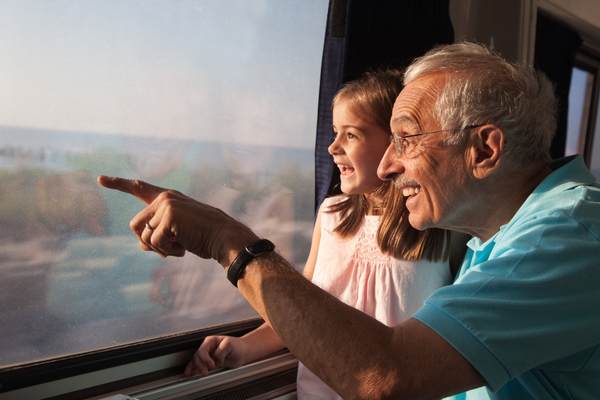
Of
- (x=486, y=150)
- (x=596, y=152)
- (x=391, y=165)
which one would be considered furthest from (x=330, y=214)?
(x=596, y=152)

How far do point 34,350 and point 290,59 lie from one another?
131 cm

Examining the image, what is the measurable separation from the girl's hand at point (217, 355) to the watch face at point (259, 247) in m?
0.77

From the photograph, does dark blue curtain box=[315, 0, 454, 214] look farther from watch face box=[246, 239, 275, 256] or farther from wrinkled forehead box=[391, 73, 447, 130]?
watch face box=[246, 239, 275, 256]

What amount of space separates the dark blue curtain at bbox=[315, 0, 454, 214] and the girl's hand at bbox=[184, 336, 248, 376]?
601 millimetres

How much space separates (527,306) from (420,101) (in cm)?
54

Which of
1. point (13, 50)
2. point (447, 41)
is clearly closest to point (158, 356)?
point (13, 50)

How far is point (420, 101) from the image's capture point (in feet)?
3.37

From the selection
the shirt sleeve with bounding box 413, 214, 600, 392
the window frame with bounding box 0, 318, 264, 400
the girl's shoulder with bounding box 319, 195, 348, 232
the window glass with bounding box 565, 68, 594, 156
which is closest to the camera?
the shirt sleeve with bounding box 413, 214, 600, 392

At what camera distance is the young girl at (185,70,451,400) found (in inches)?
53.7

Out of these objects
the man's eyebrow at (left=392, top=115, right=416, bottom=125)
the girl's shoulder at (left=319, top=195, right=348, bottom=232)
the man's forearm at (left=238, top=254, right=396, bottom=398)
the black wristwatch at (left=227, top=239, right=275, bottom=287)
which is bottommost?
the man's forearm at (left=238, top=254, right=396, bottom=398)

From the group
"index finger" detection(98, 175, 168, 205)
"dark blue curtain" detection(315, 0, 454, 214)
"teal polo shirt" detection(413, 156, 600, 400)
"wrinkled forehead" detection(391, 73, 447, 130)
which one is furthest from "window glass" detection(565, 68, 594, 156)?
"index finger" detection(98, 175, 168, 205)

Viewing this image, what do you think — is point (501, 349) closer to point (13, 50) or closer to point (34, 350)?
point (34, 350)

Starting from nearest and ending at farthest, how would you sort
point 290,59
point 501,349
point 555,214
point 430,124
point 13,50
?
point 501,349
point 555,214
point 430,124
point 13,50
point 290,59

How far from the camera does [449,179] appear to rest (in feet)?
3.22
